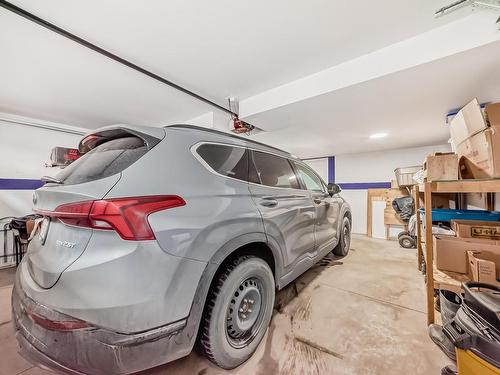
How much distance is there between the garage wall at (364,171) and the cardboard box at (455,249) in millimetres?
4769

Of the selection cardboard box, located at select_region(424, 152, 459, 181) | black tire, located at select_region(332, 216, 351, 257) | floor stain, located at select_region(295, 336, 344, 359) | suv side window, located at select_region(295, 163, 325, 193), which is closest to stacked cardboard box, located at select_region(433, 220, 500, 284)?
cardboard box, located at select_region(424, 152, 459, 181)

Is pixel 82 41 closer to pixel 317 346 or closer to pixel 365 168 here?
pixel 317 346

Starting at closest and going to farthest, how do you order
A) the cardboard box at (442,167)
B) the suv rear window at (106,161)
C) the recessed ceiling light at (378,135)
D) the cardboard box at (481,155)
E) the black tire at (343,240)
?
the suv rear window at (106,161)
the cardboard box at (481,155)
the cardboard box at (442,167)
the black tire at (343,240)
the recessed ceiling light at (378,135)

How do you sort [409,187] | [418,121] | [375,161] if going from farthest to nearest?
[375,161]
[409,187]
[418,121]

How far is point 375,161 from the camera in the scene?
6.06 metres

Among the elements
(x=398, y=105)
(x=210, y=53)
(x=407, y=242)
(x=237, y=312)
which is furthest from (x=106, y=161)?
(x=407, y=242)

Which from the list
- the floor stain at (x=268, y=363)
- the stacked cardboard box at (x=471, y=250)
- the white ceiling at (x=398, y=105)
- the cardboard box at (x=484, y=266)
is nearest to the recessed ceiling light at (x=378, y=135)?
the white ceiling at (x=398, y=105)

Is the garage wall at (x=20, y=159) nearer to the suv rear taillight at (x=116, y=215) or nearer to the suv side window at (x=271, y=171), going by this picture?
the suv rear taillight at (x=116, y=215)

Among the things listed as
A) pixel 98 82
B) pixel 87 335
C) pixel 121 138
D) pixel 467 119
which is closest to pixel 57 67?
pixel 98 82

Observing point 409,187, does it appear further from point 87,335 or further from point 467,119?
A: point 87,335

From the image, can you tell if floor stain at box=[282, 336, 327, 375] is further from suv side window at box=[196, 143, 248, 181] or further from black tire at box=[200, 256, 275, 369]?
suv side window at box=[196, 143, 248, 181]

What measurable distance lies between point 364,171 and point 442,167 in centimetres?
472

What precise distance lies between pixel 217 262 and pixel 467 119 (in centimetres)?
244

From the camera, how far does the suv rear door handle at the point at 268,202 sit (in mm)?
1591
